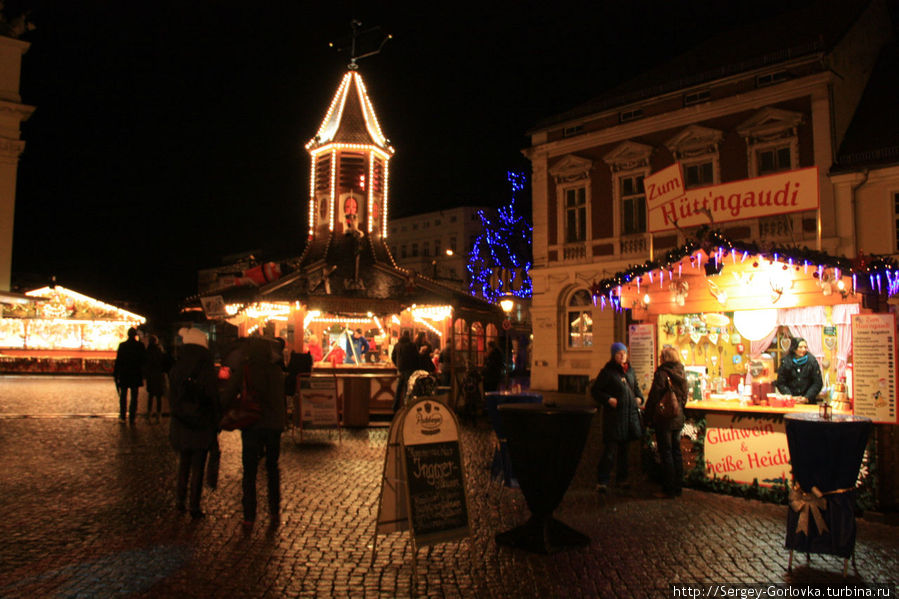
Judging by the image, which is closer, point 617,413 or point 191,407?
point 191,407

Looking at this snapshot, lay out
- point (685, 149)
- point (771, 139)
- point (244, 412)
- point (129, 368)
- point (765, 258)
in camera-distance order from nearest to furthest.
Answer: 1. point (244, 412)
2. point (765, 258)
3. point (129, 368)
4. point (771, 139)
5. point (685, 149)

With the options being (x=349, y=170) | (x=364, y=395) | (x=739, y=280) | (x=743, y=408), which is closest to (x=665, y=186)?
(x=739, y=280)

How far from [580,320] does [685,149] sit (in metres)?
6.66

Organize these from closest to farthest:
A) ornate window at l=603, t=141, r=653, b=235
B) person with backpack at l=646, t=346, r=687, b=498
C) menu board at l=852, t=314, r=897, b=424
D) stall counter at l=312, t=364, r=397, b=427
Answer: menu board at l=852, t=314, r=897, b=424
person with backpack at l=646, t=346, r=687, b=498
stall counter at l=312, t=364, r=397, b=427
ornate window at l=603, t=141, r=653, b=235

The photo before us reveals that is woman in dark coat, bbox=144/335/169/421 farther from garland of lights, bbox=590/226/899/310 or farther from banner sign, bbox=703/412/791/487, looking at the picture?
banner sign, bbox=703/412/791/487

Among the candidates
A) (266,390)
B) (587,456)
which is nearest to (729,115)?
(587,456)

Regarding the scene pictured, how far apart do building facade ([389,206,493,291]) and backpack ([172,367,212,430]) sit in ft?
158

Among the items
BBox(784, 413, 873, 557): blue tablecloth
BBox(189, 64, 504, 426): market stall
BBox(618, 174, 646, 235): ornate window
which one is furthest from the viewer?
BBox(618, 174, 646, 235): ornate window

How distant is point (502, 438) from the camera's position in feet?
29.0

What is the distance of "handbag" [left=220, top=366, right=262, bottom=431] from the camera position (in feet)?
22.1

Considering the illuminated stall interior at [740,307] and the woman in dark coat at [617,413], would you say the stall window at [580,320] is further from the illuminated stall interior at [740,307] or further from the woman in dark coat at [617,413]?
the woman in dark coat at [617,413]

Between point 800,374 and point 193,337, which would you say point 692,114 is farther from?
point 193,337

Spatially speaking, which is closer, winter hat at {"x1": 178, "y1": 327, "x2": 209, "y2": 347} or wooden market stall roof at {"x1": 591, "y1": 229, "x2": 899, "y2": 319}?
winter hat at {"x1": 178, "y1": 327, "x2": 209, "y2": 347}

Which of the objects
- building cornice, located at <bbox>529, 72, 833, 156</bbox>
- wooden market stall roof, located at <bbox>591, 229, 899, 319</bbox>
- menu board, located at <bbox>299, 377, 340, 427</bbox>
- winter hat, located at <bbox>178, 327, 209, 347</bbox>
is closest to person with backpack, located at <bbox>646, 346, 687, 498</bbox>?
wooden market stall roof, located at <bbox>591, 229, 899, 319</bbox>
